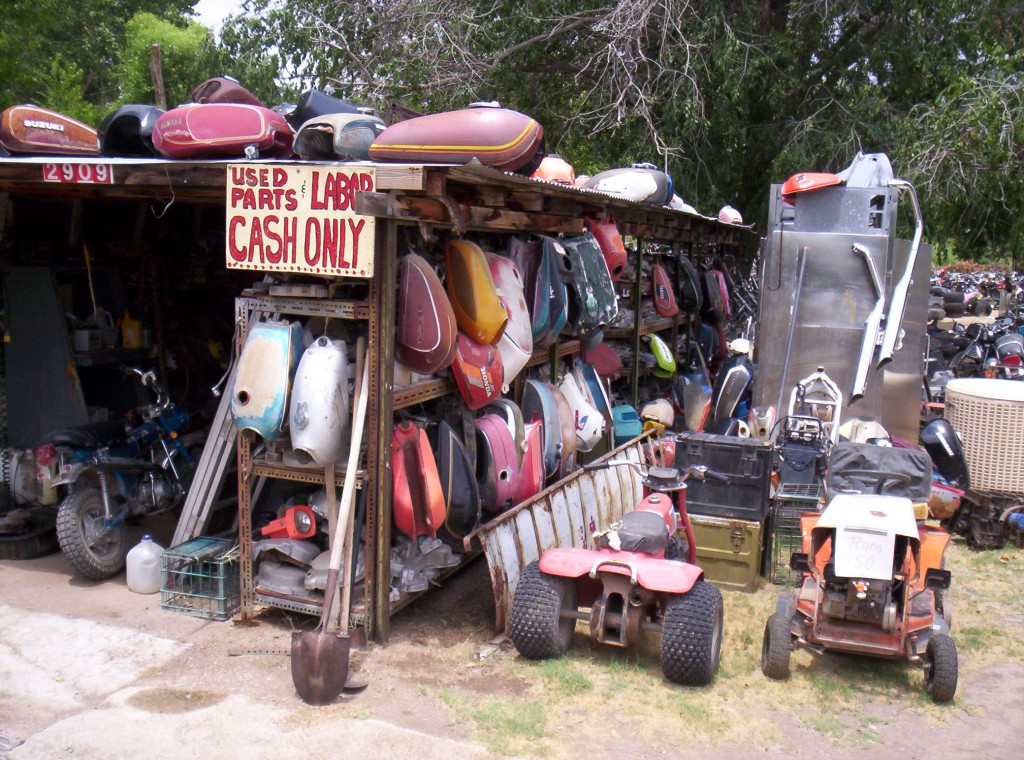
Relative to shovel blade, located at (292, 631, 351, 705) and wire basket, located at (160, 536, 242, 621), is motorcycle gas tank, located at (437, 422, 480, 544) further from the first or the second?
wire basket, located at (160, 536, 242, 621)

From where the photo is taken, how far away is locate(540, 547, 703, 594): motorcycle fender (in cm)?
454

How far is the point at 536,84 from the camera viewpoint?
1330 centimetres

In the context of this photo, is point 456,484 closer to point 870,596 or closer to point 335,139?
point 335,139

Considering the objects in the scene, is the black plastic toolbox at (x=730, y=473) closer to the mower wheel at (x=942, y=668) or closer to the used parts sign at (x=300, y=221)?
the mower wheel at (x=942, y=668)

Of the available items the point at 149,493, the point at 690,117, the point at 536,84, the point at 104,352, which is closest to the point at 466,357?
the point at 149,493

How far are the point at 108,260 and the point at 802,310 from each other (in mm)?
5964

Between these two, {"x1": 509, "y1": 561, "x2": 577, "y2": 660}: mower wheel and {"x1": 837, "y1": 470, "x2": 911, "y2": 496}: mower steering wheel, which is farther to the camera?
{"x1": 837, "y1": 470, "x2": 911, "y2": 496}: mower steering wheel

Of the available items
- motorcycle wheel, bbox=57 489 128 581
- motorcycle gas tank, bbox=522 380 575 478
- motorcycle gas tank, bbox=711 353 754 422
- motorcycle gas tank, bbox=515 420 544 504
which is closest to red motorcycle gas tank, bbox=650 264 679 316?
motorcycle gas tank, bbox=711 353 754 422

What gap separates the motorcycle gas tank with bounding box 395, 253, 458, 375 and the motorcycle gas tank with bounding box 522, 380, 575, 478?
1446mm

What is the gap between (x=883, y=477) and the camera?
215 inches

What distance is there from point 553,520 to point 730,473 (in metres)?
1.22

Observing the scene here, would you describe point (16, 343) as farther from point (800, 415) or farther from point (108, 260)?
point (800, 415)

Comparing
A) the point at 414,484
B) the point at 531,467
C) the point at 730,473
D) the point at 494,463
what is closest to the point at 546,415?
the point at 531,467

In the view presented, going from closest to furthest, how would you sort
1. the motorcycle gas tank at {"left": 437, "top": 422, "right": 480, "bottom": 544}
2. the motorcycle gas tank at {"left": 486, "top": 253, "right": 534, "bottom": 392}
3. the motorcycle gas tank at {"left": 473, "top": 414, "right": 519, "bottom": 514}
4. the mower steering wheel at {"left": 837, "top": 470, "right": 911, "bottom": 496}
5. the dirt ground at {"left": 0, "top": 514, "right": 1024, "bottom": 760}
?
the dirt ground at {"left": 0, "top": 514, "right": 1024, "bottom": 760}, the motorcycle gas tank at {"left": 437, "top": 422, "right": 480, "bottom": 544}, the mower steering wheel at {"left": 837, "top": 470, "right": 911, "bottom": 496}, the motorcycle gas tank at {"left": 473, "top": 414, "right": 519, "bottom": 514}, the motorcycle gas tank at {"left": 486, "top": 253, "right": 534, "bottom": 392}
